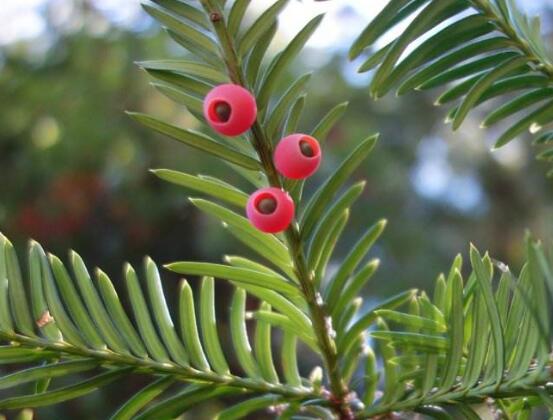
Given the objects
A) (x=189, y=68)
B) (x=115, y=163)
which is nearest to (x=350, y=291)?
(x=189, y=68)

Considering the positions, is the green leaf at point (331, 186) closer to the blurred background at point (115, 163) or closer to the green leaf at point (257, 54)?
the green leaf at point (257, 54)

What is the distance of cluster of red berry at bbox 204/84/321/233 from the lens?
0.95 ft

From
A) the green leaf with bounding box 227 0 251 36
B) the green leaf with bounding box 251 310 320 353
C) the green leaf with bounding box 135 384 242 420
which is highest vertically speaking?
the green leaf with bounding box 227 0 251 36

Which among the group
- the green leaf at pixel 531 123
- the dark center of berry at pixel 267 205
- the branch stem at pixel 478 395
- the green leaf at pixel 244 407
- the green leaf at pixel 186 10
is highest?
the green leaf at pixel 186 10

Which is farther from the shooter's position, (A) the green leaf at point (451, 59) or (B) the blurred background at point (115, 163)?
(B) the blurred background at point (115, 163)

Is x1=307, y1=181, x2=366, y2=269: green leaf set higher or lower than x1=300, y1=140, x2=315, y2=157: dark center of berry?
lower

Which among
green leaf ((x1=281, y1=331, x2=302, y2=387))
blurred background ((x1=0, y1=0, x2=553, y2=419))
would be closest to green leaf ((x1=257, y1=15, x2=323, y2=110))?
green leaf ((x1=281, y1=331, x2=302, y2=387))

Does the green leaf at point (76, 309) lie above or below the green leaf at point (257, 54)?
below

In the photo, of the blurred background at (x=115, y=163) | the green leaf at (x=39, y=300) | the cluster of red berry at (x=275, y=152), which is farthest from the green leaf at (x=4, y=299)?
the blurred background at (x=115, y=163)

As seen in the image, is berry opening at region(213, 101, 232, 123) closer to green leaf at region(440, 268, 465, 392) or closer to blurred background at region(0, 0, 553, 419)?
green leaf at region(440, 268, 465, 392)

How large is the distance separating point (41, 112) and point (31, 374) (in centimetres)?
237

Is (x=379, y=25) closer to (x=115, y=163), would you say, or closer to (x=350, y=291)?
(x=350, y=291)

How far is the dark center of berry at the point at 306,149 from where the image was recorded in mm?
299

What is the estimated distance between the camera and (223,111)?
0.95 feet
